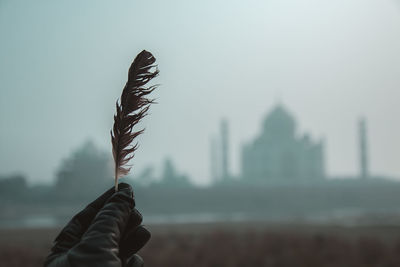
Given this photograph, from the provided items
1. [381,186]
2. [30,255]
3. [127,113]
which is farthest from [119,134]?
[381,186]

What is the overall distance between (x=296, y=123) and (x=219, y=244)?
55.6 meters

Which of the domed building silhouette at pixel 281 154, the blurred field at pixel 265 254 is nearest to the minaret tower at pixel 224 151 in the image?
the domed building silhouette at pixel 281 154

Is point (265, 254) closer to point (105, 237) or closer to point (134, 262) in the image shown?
point (134, 262)

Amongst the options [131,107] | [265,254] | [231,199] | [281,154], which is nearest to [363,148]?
[281,154]

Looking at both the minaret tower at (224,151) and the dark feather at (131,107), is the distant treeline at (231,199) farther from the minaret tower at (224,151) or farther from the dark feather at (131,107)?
→ the dark feather at (131,107)

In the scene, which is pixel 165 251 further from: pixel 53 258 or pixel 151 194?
pixel 151 194

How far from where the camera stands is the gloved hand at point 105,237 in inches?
43.6

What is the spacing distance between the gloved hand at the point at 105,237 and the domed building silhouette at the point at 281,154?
61168mm

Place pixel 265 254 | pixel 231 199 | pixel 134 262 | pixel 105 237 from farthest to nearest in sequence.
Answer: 1. pixel 231 199
2. pixel 265 254
3. pixel 134 262
4. pixel 105 237

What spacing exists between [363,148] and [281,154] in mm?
9652

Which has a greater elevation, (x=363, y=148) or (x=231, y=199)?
(x=363, y=148)

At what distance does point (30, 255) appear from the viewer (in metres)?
8.16

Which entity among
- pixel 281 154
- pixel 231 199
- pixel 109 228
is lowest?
pixel 231 199

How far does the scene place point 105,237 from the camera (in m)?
1.14
